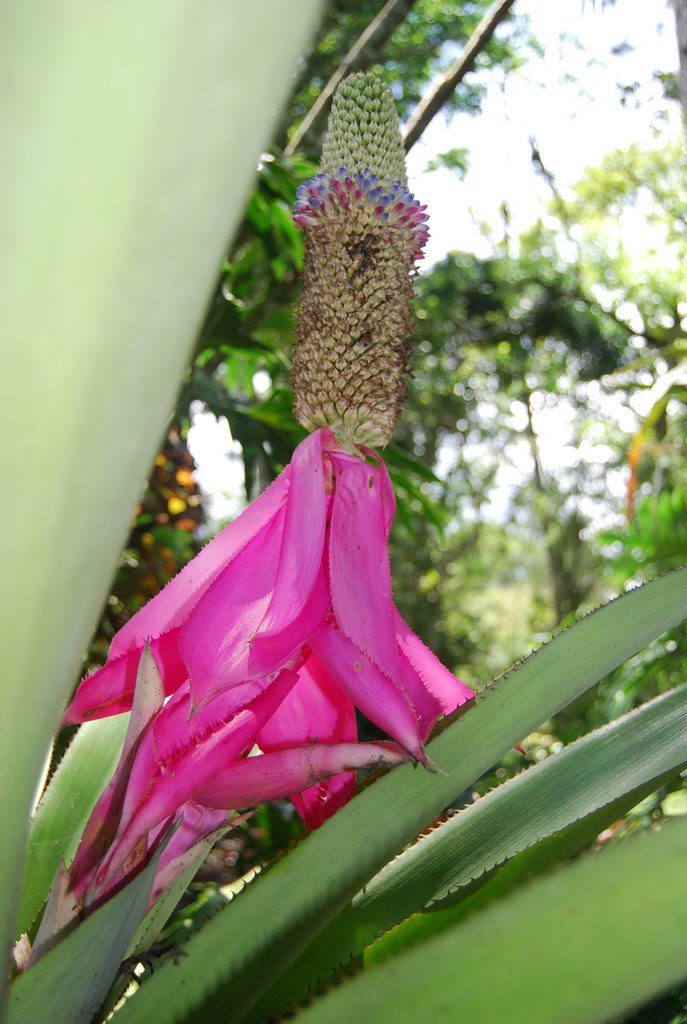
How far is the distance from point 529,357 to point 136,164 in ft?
32.9

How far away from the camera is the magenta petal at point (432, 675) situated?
0.47 m

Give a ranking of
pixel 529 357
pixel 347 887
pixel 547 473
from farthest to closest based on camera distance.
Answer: pixel 547 473 < pixel 529 357 < pixel 347 887

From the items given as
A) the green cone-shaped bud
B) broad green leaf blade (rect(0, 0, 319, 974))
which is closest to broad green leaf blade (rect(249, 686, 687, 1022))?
the green cone-shaped bud

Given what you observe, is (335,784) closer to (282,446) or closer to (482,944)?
(482,944)

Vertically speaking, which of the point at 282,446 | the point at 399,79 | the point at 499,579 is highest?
the point at 399,79

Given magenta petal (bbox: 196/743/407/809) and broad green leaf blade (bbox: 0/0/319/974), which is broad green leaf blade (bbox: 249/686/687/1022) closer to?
magenta petal (bbox: 196/743/407/809)

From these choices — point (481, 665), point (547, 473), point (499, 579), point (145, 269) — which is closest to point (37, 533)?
point (145, 269)

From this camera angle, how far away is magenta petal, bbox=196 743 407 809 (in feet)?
1.28

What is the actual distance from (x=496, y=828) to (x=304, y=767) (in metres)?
0.15

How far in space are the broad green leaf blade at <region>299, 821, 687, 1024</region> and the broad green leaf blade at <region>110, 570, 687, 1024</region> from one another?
0.46 feet

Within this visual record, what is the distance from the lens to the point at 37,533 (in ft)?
0.64

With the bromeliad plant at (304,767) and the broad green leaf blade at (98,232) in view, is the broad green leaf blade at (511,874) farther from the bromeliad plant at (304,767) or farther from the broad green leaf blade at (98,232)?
the broad green leaf blade at (98,232)

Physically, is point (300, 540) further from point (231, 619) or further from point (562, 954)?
point (562, 954)

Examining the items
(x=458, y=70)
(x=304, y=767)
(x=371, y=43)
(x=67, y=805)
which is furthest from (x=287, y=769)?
(x=371, y=43)
